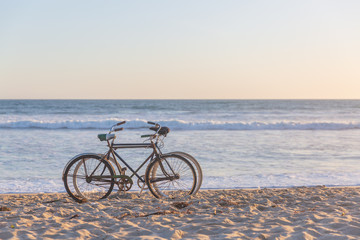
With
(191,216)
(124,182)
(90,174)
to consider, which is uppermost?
(90,174)

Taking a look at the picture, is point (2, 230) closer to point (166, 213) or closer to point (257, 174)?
point (166, 213)

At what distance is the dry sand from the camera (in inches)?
138

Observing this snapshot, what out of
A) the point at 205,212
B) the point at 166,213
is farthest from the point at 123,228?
the point at 205,212

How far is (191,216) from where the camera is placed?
4.20m

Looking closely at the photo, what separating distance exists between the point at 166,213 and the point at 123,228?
2.49 ft

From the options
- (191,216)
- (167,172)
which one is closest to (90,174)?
(167,172)

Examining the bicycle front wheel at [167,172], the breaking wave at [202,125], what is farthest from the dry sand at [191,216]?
the breaking wave at [202,125]

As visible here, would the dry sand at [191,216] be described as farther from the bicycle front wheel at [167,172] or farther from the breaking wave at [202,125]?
the breaking wave at [202,125]

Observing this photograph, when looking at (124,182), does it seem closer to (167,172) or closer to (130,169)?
(130,169)

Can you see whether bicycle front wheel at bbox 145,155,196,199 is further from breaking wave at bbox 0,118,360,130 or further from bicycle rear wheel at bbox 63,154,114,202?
breaking wave at bbox 0,118,360,130

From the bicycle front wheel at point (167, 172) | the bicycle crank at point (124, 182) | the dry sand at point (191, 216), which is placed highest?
the bicycle front wheel at point (167, 172)

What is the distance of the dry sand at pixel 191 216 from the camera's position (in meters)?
3.50

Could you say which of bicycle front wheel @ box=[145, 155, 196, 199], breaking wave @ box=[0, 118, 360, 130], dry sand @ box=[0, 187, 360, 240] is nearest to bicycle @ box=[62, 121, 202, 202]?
bicycle front wheel @ box=[145, 155, 196, 199]

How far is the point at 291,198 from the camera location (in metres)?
5.22
